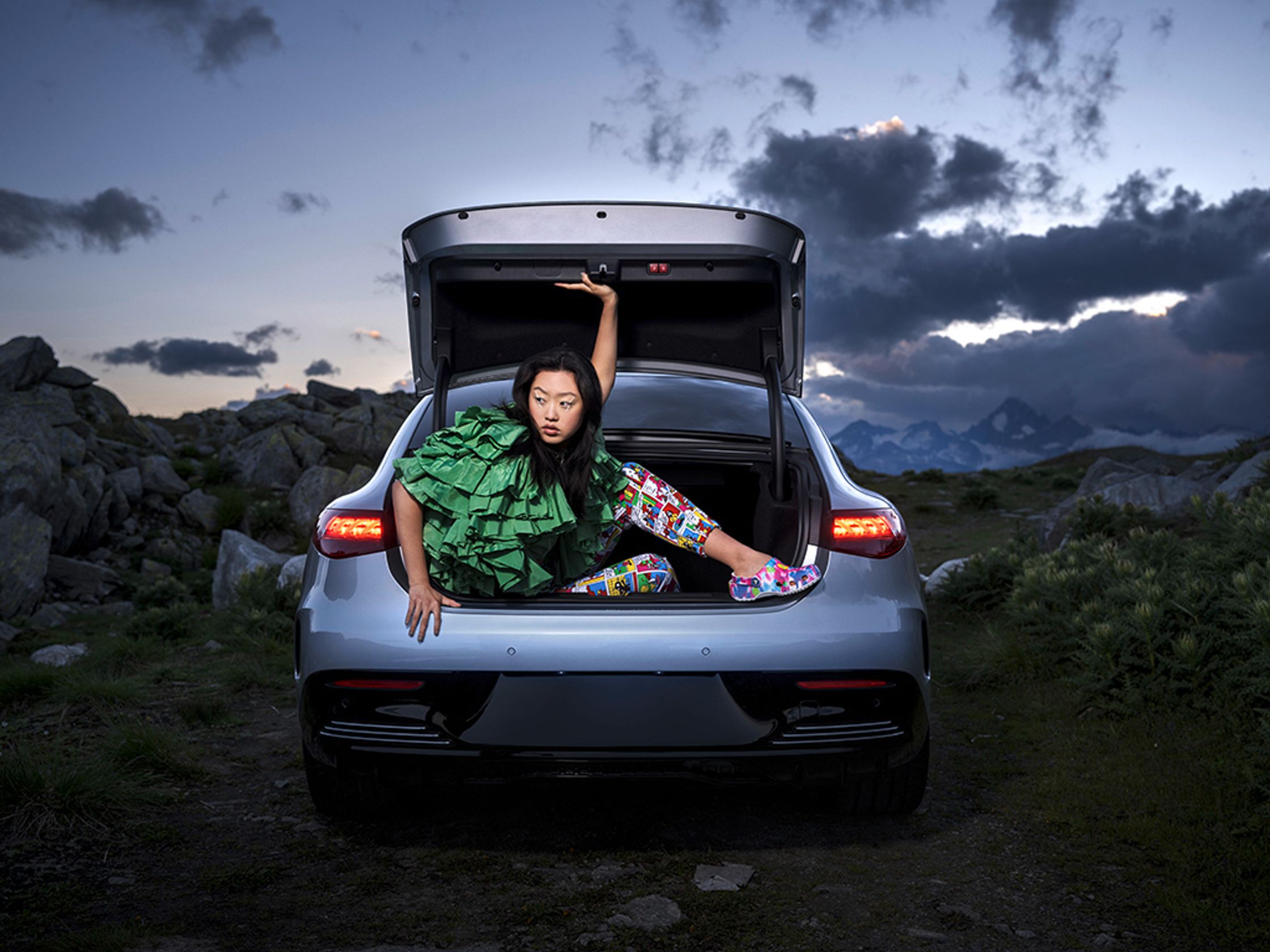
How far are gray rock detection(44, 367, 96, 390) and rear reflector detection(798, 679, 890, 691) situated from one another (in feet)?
74.0

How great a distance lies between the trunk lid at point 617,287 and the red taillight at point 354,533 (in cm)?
74

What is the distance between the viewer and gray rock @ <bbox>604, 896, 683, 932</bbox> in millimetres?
2311

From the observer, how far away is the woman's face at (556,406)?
2.81m

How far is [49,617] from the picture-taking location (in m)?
10.6

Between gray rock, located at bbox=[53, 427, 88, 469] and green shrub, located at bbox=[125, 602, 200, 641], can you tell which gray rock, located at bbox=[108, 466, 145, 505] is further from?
green shrub, located at bbox=[125, 602, 200, 641]

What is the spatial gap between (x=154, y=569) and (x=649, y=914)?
13144mm

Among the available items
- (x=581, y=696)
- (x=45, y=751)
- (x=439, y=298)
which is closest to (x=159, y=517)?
(x=45, y=751)

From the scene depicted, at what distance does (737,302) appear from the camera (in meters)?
3.59

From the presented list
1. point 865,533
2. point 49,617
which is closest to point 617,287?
point 865,533

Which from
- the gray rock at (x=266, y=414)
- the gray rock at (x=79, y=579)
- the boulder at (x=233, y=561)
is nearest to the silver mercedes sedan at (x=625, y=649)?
the boulder at (x=233, y=561)

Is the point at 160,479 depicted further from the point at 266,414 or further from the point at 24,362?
the point at 266,414

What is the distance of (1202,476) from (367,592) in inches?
342

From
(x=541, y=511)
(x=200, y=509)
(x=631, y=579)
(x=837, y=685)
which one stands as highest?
(x=541, y=511)

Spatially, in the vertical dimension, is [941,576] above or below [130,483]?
below
